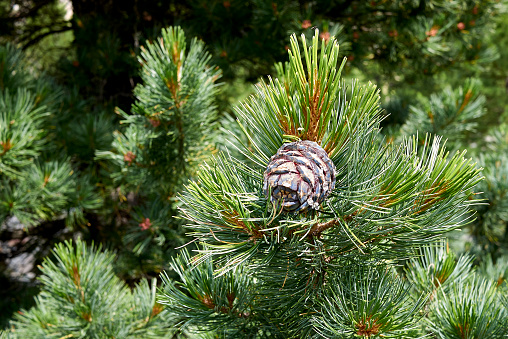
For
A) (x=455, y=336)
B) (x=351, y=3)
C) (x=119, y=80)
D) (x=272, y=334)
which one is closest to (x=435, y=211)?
(x=455, y=336)

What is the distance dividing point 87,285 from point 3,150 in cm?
47

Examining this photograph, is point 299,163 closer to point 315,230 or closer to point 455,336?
Result: point 315,230

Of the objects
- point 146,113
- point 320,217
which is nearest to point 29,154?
point 146,113

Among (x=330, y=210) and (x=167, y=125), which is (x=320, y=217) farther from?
(x=167, y=125)

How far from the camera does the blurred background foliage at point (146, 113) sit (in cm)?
133

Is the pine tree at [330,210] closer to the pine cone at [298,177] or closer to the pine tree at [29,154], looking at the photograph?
the pine cone at [298,177]

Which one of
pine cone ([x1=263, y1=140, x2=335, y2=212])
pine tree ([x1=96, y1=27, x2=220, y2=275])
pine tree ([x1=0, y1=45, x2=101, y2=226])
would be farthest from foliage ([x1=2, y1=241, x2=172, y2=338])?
pine cone ([x1=263, y1=140, x2=335, y2=212])

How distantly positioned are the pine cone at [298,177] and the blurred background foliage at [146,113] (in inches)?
25.2

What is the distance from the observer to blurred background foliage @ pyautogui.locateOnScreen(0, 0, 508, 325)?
1.33 meters

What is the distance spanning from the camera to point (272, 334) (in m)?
0.75

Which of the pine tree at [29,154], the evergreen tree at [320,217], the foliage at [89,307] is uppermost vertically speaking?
the pine tree at [29,154]

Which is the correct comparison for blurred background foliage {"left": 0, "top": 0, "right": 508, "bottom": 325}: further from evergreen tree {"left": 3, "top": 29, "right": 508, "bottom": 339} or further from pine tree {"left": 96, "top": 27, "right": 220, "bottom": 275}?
evergreen tree {"left": 3, "top": 29, "right": 508, "bottom": 339}

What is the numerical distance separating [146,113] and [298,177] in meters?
0.70

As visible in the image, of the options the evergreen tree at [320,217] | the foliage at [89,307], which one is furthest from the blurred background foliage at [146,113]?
the evergreen tree at [320,217]
